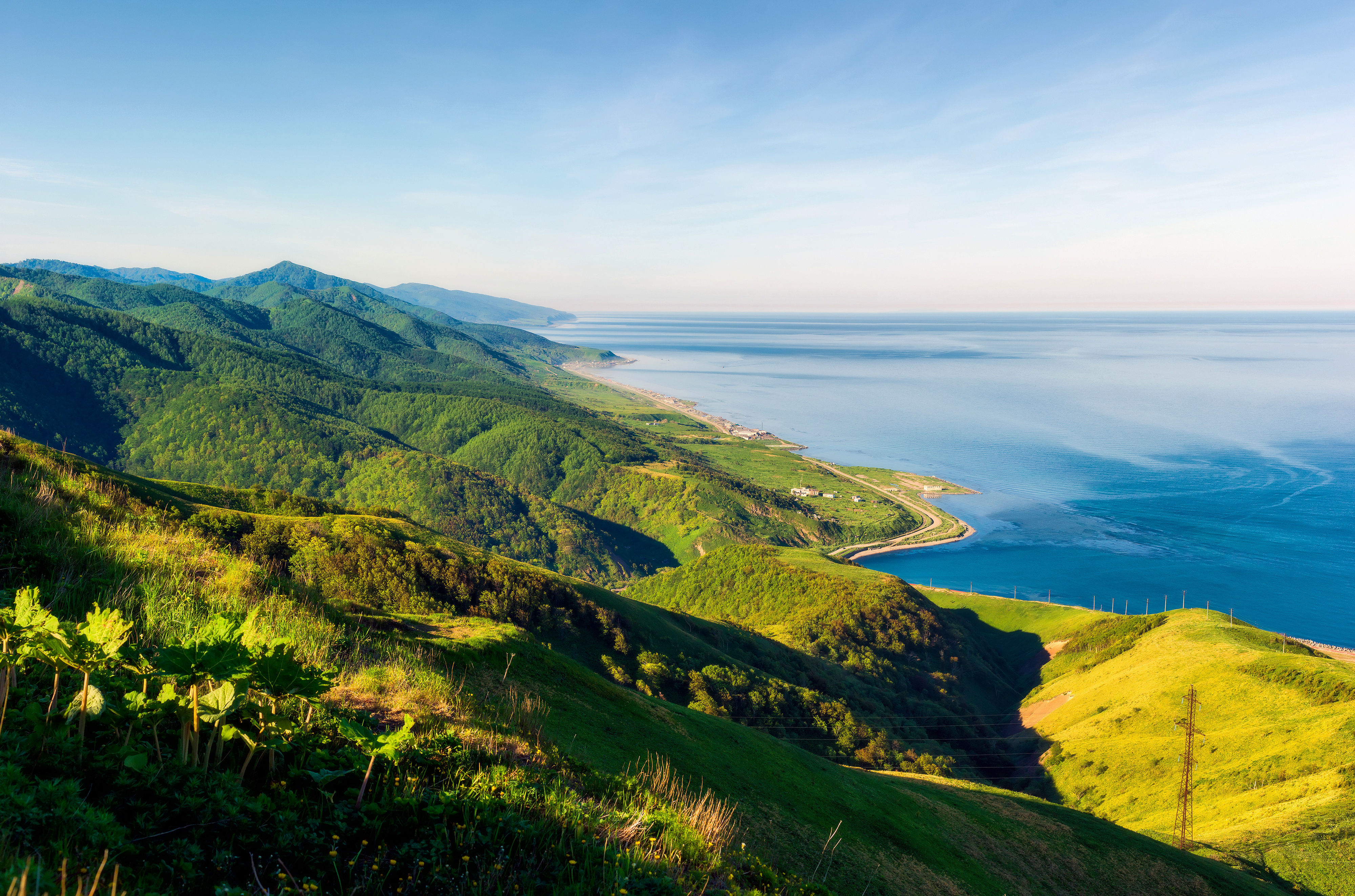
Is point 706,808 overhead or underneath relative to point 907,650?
overhead

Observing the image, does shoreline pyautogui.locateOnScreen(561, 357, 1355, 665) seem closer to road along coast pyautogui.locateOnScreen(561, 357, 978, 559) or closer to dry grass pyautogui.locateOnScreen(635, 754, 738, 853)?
road along coast pyautogui.locateOnScreen(561, 357, 978, 559)

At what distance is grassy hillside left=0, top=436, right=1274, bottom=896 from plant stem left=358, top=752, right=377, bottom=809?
0.27 ft

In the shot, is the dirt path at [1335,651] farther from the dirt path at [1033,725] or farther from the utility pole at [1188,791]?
the utility pole at [1188,791]

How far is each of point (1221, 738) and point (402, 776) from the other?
237ft

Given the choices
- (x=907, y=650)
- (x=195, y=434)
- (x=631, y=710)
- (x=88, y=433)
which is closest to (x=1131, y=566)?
(x=907, y=650)

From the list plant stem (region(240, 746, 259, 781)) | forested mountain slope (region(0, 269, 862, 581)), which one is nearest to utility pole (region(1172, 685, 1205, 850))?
plant stem (region(240, 746, 259, 781))

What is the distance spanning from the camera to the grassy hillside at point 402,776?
15.9 feet

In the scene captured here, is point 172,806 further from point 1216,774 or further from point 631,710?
point 1216,774

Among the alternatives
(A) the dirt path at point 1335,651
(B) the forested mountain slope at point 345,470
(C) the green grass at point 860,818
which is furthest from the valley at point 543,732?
(B) the forested mountain slope at point 345,470

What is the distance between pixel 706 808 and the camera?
1030 centimetres

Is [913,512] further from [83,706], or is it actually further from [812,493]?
[83,706]

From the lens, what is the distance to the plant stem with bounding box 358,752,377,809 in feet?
Answer: 18.4

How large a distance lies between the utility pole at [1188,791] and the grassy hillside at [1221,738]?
527 mm

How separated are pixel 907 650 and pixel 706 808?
86.5 metres
